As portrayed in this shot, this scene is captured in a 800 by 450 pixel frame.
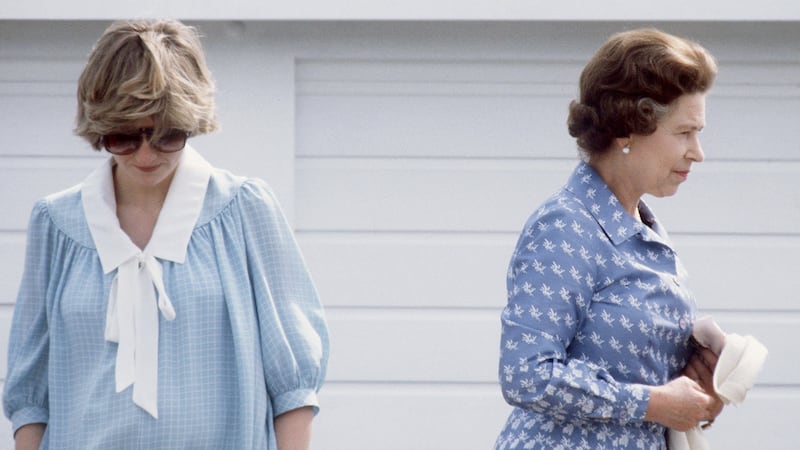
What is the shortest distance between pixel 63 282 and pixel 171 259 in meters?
0.22

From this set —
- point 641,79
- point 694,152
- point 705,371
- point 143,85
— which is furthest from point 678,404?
point 143,85

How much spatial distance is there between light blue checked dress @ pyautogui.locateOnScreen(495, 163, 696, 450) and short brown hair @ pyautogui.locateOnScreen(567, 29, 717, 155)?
0.15 m

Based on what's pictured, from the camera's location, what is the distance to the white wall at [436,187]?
461cm

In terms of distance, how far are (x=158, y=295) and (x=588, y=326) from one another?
80 cm

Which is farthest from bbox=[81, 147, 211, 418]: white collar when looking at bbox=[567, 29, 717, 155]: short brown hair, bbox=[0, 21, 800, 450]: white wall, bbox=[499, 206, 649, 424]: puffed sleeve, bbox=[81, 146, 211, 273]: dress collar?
bbox=[0, 21, 800, 450]: white wall

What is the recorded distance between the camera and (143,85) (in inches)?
96.7

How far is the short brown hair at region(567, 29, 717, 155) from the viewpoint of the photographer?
258cm

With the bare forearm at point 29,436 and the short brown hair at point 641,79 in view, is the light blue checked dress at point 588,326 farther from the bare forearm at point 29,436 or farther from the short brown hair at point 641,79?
the bare forearm at point 29,436

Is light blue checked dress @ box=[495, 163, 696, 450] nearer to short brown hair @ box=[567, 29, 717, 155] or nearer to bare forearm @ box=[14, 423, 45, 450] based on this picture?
short brown hair @ box=[567, 29, 717, 155]

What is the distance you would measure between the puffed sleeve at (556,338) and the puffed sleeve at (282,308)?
37 centimetres

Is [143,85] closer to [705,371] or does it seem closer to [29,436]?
[29,436]

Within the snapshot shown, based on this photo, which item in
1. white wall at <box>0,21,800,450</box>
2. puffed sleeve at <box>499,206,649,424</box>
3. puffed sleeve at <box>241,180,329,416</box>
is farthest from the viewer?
white wall at <box>0,21,800,450</box>

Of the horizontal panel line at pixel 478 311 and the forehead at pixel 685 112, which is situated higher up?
the forehead at pixel 685 112

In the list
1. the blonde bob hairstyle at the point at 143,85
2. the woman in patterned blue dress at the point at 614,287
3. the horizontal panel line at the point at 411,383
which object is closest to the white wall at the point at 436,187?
the horizontal panel line at the point at 411,383
